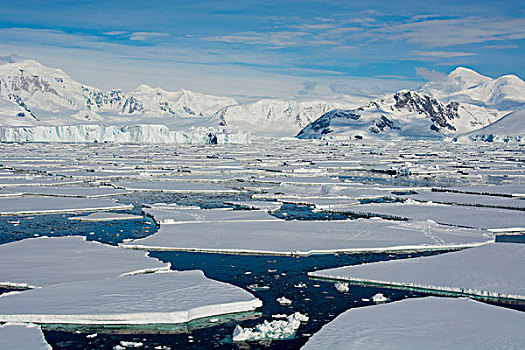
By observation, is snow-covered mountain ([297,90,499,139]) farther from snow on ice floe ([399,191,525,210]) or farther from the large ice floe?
the large ice floe

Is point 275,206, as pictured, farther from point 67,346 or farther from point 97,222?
point 67,346

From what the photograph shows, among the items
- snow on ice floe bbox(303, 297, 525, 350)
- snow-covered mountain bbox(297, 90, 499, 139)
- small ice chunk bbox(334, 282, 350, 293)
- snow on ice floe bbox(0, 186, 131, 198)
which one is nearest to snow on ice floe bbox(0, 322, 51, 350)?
snow on ice floe bbox(303, 297, 525, 350)

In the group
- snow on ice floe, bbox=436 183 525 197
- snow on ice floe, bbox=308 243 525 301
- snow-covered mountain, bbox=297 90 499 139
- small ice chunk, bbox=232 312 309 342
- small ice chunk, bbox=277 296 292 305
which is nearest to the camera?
small ice chunk, bbox=232 312 309 342

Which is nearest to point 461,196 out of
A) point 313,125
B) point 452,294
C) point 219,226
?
point 219,226

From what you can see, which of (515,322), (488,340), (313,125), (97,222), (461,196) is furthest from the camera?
(313,125)

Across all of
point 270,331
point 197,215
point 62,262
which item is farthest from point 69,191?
point 270,331

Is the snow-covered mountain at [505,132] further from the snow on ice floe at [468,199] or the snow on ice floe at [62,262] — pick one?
the snow on ice floe at [62,262]

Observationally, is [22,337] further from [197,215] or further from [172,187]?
[172,187]
